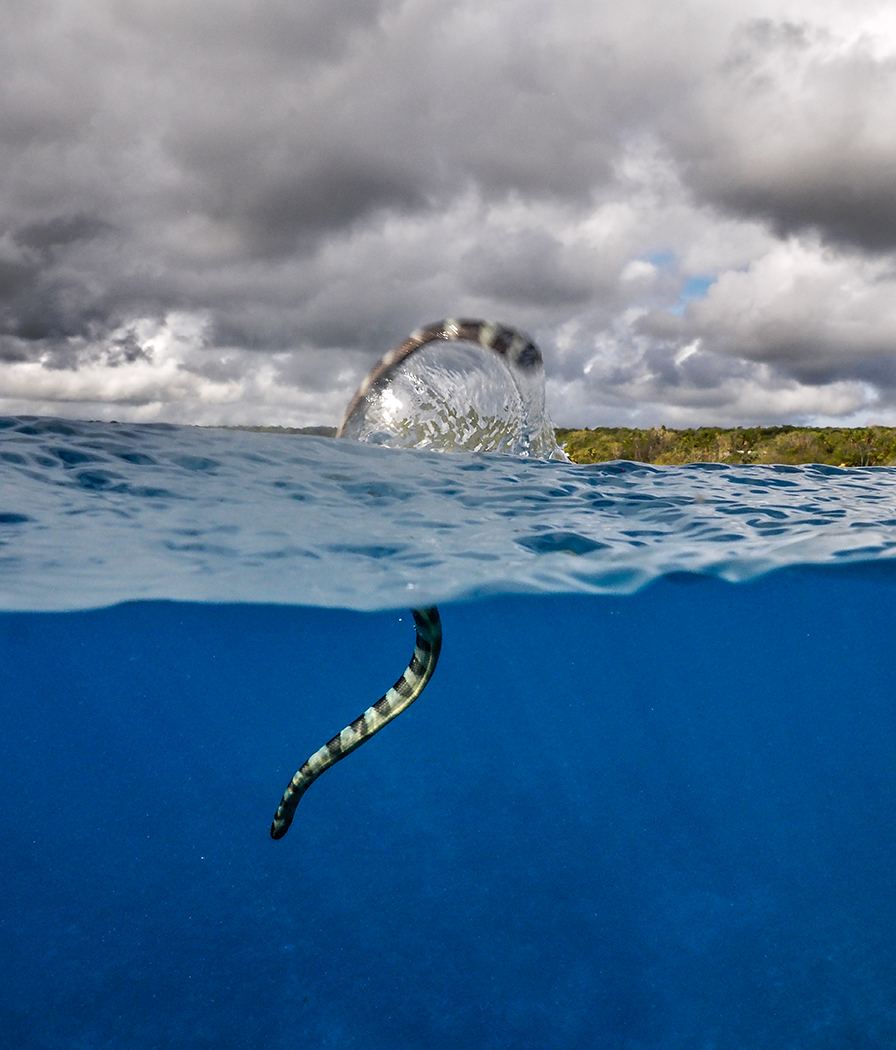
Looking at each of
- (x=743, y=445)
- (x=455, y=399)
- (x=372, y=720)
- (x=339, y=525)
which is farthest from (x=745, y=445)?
(x=372, y=720)

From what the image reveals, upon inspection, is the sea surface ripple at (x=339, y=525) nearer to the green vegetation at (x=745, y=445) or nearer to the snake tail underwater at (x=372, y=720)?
the snake tail underwater at (x=372, y=720)

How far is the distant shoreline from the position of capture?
20.4 metres

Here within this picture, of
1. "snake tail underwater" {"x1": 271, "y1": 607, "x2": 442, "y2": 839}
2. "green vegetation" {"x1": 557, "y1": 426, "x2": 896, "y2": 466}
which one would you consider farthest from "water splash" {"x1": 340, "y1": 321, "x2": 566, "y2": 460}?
"green vegetation" {"x1": 557, "y1": 426, "x2": 896, "y2": 466}

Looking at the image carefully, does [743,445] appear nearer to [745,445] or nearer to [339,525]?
[745,445]

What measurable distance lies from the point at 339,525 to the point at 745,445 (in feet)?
61.9

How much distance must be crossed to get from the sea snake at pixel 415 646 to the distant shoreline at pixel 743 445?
490 inches

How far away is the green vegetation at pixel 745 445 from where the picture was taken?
67.1 ft

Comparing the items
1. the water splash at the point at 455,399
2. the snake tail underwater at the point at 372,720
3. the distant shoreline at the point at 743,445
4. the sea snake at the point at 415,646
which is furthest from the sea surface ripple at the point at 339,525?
the distant shoreline at the point at 743,445

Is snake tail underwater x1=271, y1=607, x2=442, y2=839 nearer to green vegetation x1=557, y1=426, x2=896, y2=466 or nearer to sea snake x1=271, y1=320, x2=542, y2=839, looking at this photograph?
sea snake x1=271, y1=320, x2=542, y2=839

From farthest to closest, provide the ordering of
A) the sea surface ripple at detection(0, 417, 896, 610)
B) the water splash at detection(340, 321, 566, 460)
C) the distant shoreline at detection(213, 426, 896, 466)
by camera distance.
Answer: the distant shoreline at detection(213, 426, 896, 466) → the water splash at detection(340, 321, 566, 460) → the sea surface ripple at detection(0, 417, 896, 610)

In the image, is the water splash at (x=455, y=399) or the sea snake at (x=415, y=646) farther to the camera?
the water splash at (x=455, y=399)

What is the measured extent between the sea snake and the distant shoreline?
12.4 metres

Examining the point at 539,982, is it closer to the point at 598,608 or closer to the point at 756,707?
the point at 598,608

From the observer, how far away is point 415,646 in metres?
8.80
